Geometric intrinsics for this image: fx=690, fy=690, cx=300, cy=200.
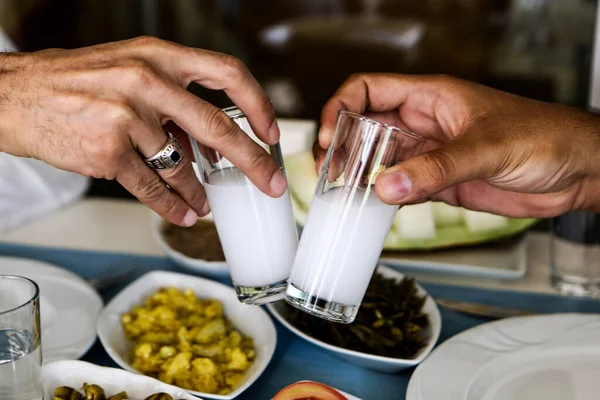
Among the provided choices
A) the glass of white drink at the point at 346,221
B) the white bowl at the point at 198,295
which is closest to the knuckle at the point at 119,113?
the glass of white drink at the point at 346,221

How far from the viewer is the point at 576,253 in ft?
Answer: 4.22

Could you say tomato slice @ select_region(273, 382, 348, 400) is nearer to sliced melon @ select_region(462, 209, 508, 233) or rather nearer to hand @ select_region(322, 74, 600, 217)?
hand @ select_region(322, 74, 600, 217)

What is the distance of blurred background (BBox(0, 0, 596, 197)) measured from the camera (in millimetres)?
3209

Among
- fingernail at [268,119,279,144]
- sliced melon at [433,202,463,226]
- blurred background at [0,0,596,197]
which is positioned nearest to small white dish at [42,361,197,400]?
fingernail at [268,119,279,144]

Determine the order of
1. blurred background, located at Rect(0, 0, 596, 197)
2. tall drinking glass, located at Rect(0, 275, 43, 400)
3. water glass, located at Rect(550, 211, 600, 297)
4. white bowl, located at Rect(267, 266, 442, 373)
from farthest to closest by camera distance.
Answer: blurred background, located at Rect(0, 0, 596, 197)
water glass, located at Rect(550, 211, 600, 297)
white bowl, located at Rect(267, 266, 442, 373)
tall drinking glass, located at Rect(0, 275, 43, 400)

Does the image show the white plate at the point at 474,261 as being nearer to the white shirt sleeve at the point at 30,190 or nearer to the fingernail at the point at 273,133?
the fingernail at the point at 273,133

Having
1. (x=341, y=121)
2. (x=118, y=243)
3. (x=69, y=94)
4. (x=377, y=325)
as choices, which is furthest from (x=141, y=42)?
(x=118, y=243)

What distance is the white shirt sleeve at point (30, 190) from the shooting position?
1.68 metres

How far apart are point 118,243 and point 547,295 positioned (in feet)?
2.97

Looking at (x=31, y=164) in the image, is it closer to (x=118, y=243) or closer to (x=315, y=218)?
(x=118, y=243)

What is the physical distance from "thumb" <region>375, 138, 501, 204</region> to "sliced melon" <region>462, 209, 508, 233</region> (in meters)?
0.50

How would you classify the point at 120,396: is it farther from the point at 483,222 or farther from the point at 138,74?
the point at 483,222

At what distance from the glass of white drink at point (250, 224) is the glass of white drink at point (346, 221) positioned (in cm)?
4

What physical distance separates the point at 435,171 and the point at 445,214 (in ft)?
2.16
